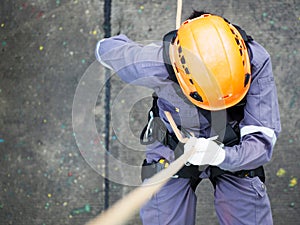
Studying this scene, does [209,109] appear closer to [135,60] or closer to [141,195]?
[135,60]

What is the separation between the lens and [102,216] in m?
3.15

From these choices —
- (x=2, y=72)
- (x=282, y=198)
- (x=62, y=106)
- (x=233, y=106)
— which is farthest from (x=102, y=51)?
(x=282, y=198)

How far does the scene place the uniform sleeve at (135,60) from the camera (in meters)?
2.33

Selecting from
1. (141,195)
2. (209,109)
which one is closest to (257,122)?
(209,109)

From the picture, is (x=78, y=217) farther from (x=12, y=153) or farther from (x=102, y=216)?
(x=12, y=153)

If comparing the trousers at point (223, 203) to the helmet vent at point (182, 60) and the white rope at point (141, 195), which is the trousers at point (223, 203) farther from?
the helmet vent at point (182, 60)

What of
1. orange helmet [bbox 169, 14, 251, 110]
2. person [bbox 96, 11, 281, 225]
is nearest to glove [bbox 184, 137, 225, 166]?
person [bbox 96, 11, 281, 225]

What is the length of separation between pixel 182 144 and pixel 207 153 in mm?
221

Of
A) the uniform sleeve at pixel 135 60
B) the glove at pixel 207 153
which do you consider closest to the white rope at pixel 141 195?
the glove at pixel 207 153

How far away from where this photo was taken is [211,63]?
Answer: 2127 mm

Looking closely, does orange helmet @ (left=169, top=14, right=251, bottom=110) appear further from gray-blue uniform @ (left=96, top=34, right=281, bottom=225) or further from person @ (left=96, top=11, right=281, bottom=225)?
gray-blue uniform @ (left=96, top=34, right=281, bottom=225)

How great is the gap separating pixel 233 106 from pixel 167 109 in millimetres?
291

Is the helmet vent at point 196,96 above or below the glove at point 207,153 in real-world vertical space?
above

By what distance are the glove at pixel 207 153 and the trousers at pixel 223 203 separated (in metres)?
0.28
